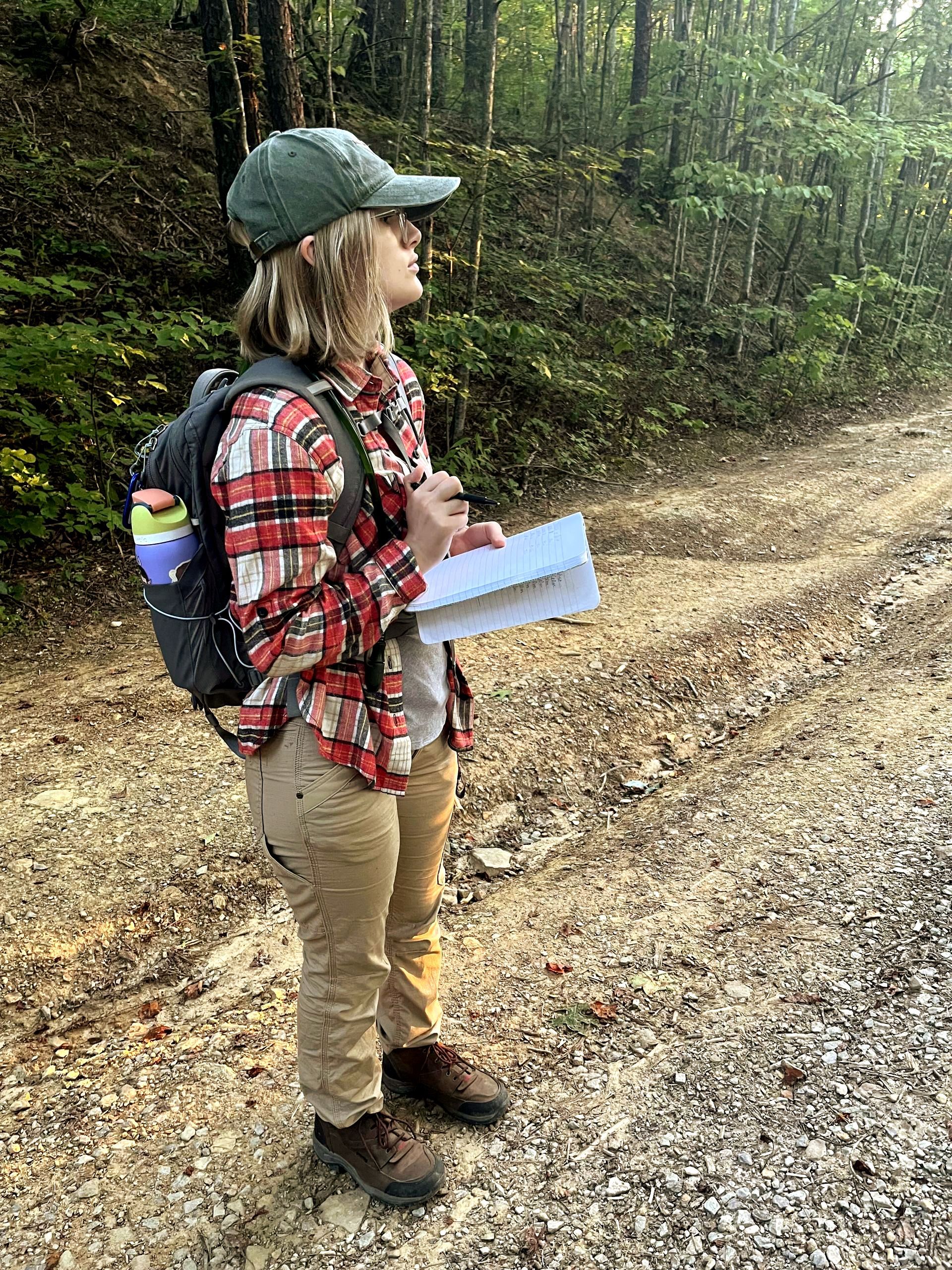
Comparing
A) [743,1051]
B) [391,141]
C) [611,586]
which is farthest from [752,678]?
[391,141]

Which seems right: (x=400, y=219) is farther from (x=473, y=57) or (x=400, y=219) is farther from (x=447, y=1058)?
(x=473, y=57)

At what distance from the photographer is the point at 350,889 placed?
1.78 metres

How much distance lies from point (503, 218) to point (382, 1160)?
12.0 m

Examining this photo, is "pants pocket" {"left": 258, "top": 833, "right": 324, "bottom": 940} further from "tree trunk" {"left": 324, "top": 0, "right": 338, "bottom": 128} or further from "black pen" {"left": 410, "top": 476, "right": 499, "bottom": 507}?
"tree trunk" {"left": 324, "top": 0, "right": 338, "bottom": 128}

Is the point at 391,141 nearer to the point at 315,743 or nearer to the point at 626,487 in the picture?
the point at 626,487

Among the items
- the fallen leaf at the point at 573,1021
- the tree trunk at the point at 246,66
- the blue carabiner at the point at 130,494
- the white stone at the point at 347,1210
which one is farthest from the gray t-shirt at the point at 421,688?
the tree trunk at the point at 246,66

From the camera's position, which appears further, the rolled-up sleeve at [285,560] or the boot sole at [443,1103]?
the boot sole at [443,1103]

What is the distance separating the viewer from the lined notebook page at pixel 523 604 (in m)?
1.68

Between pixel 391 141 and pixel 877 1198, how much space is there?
944 cm

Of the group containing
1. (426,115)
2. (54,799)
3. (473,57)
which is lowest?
(54,799)

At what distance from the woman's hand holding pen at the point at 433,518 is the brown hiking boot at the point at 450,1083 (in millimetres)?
1529

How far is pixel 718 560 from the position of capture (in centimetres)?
706

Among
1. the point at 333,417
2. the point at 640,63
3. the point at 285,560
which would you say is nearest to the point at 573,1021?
the point at 285,560

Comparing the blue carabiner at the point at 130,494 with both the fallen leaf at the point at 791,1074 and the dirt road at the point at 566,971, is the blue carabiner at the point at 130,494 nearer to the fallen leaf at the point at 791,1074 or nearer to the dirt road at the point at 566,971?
the dirt road at the point at 566,971
